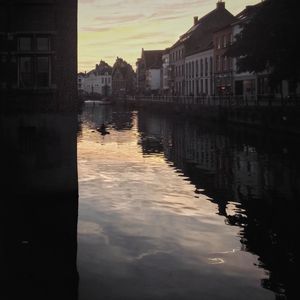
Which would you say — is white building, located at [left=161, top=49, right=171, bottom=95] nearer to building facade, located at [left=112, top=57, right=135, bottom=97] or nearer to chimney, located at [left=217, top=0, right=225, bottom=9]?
chimney, located at [left=217, top=0, right=225, bottom=9]

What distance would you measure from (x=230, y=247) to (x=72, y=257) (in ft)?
12.7

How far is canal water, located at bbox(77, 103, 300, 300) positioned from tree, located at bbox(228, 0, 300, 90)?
727cm

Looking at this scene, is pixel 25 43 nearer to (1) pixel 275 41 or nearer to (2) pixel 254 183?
(2) pixel 254 183

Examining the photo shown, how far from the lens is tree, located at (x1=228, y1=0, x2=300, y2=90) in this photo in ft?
103

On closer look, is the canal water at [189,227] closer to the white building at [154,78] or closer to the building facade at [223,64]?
the building facade at [223,64]

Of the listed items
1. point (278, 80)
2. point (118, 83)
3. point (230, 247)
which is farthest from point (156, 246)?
point (118, 83)

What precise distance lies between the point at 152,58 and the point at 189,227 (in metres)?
120

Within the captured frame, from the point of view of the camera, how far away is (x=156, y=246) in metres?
12.1

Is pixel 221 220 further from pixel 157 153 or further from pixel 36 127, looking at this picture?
pixel 157 153

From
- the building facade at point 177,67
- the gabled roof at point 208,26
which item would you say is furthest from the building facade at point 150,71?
the gabled roof at point 208,26

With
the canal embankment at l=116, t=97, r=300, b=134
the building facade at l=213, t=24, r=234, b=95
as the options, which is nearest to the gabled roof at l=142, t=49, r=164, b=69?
the canal embankment at l=116, t=97, r=300, b=134

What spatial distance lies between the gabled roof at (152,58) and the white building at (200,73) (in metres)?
38.8

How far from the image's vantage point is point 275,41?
33.8 metres

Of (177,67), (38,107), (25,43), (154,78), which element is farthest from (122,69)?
(38,107)
